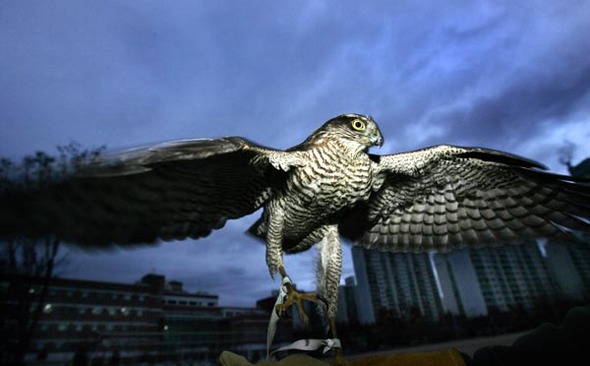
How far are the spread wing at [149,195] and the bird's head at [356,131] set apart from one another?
507 millimetres

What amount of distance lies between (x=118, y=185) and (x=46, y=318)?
19.3 meters

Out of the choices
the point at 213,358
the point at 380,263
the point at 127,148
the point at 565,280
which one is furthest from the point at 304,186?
the point at 565,280

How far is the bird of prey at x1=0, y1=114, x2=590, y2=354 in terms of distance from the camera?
129cm

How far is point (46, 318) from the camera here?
14.9 metres

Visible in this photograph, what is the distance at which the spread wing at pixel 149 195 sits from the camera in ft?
3.76

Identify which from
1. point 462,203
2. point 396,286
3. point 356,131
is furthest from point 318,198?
point 396,286

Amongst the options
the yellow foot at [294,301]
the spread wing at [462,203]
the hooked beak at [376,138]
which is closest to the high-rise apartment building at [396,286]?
the spread wing at [462,203]

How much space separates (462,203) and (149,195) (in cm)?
281

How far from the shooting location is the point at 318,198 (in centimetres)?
206

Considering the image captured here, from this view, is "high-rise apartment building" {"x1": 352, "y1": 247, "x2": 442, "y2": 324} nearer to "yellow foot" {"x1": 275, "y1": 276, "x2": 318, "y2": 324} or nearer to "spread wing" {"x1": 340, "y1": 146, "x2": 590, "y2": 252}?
"spread wing" {"x1": 340, "y1": 146, "x2": 590, "y2": 252}

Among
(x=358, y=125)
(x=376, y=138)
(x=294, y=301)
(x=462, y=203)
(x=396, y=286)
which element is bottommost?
(x=294, y=301)

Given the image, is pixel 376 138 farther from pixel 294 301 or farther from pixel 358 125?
pixel 294 301

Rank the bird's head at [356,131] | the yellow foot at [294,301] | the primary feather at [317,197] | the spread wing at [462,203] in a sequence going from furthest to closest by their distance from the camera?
the spread wing at [462,203] → the bird's head at [356,131] → the yellow foot at [294,301] → the primary feather at [317,197]

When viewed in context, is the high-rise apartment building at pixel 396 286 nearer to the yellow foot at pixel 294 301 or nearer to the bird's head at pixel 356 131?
the bird's head at pixel 356 131
